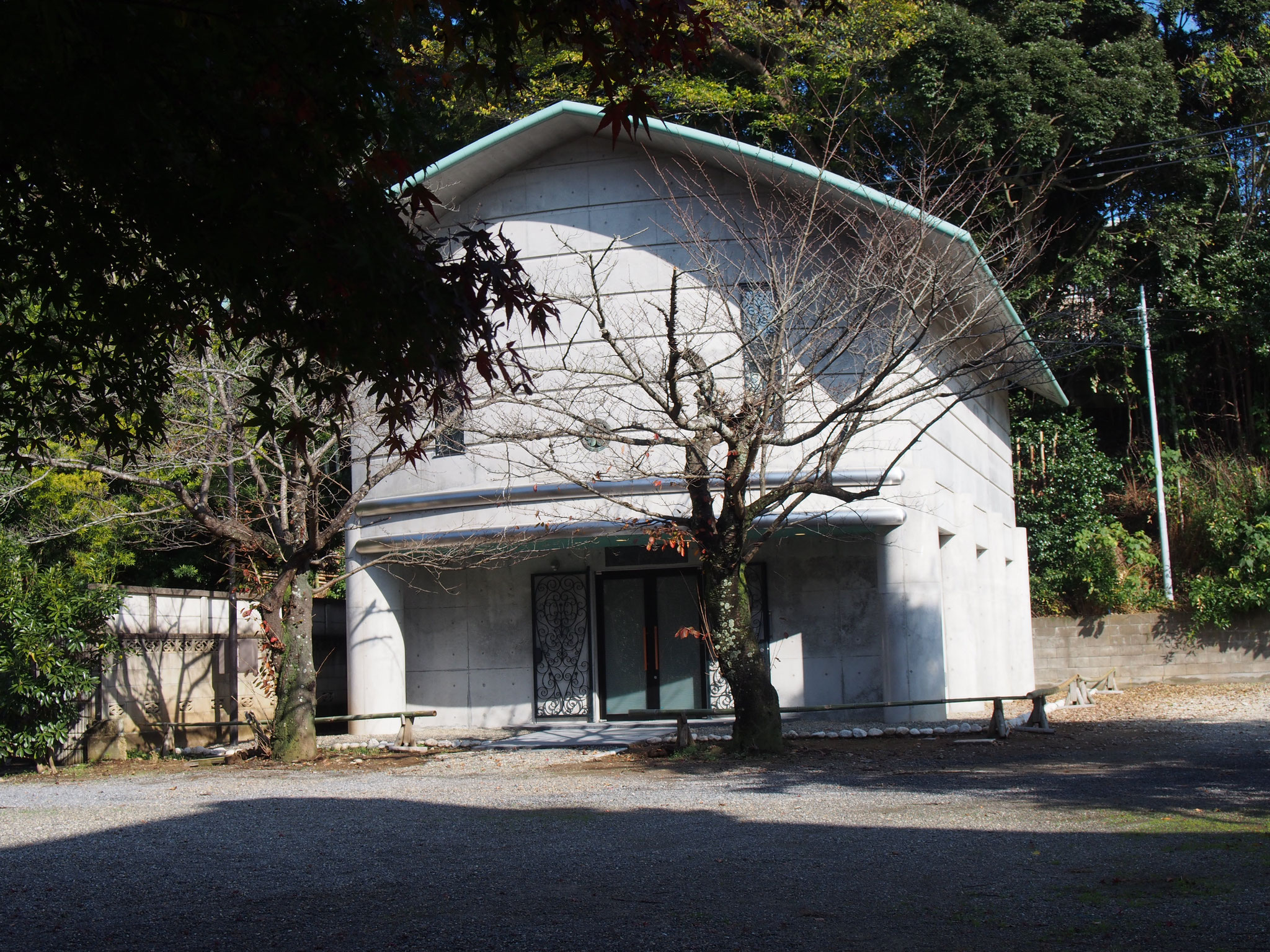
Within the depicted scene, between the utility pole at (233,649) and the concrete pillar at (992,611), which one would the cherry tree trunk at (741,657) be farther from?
the utility pole at (233,649)

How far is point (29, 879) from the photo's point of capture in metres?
6.85

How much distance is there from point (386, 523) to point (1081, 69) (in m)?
16.7

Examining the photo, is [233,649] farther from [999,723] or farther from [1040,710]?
[1040,710]

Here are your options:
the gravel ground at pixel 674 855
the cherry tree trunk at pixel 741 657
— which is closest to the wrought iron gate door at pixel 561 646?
the gravel ground at pixel 674 855

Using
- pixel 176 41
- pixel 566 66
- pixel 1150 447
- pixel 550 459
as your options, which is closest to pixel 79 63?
pixel 176 41

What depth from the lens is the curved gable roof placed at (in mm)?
13695

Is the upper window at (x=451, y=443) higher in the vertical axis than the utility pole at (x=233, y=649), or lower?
higher

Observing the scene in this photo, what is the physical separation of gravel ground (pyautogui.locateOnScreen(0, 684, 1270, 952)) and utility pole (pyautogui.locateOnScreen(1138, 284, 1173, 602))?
11.3 meters

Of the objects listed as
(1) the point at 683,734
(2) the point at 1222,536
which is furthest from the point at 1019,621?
(1) the point at 683,734

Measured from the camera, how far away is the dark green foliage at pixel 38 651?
1375cm

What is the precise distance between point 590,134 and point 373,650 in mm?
8105

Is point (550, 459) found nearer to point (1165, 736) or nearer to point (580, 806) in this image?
point (580, 806)

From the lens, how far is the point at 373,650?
675 inches

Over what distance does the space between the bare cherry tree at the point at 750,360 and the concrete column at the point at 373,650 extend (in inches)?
109
